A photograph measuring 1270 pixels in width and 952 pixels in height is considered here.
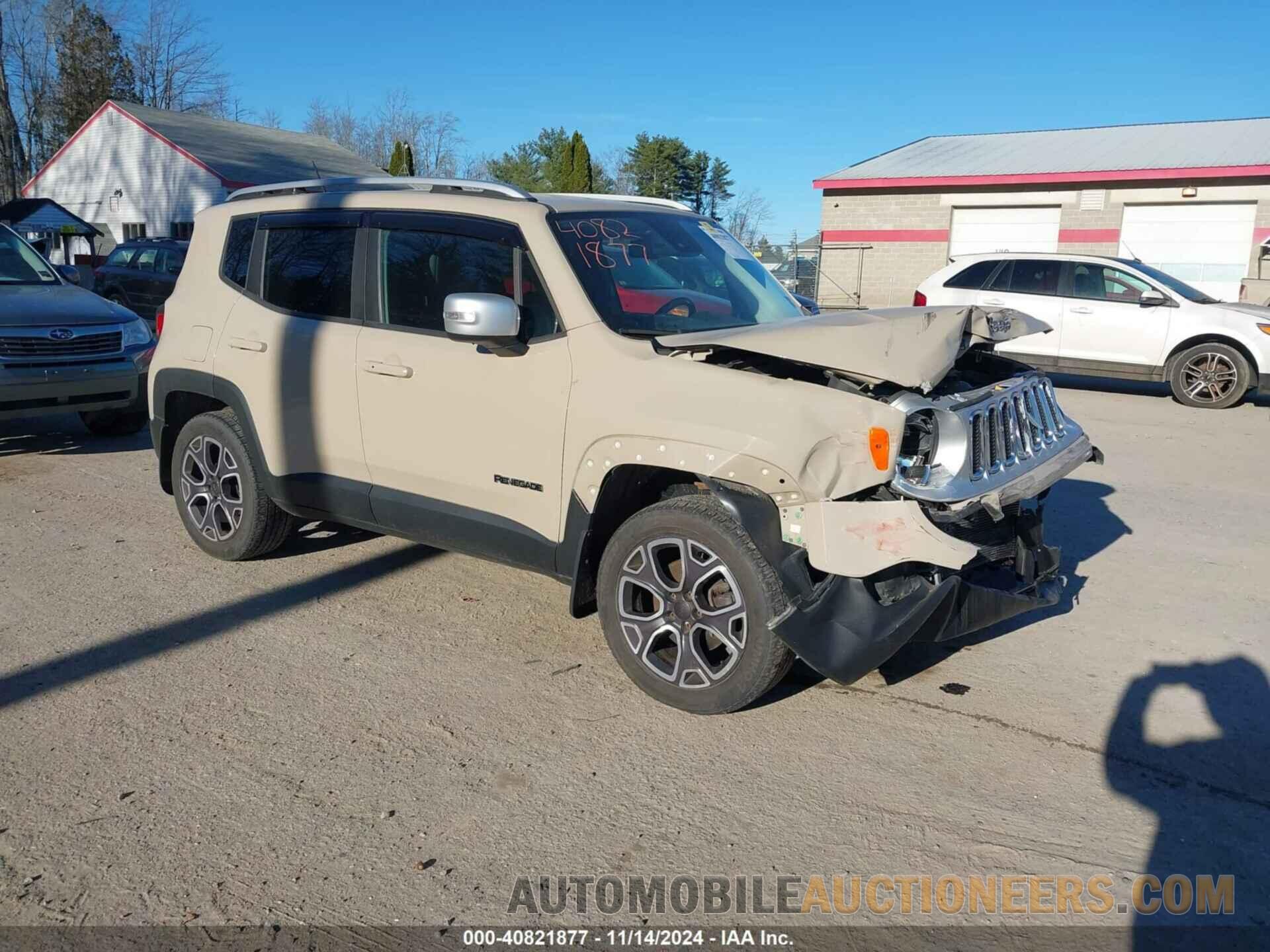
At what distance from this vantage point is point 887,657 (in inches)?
143

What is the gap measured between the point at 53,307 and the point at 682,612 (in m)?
6.70

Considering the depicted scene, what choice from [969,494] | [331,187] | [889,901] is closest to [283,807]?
[889,901]

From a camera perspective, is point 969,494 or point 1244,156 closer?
point 969,494

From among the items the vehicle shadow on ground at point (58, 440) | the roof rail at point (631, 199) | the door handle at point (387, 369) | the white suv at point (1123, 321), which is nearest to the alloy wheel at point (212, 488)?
the door handle at point (387, 369)

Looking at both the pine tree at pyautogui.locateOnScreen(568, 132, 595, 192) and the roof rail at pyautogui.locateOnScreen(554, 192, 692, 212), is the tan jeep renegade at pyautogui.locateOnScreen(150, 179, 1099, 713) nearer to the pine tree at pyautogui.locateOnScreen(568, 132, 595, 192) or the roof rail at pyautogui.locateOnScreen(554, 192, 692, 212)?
the roof rail at pyautogui.locateOnScreen(554, 192, 692, 212)

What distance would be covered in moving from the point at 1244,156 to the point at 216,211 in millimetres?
24977

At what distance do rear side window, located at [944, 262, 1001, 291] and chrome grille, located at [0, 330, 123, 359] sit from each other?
10.2 metres

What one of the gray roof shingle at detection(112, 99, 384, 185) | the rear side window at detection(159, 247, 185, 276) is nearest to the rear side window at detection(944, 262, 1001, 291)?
the rear side window at detection(159, 247, 185, 276)

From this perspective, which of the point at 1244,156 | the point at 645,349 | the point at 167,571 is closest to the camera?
the point at 645,349

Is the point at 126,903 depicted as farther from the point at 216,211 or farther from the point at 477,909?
the point at 216,211

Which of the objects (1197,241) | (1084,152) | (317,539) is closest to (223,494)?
→ (317,539)

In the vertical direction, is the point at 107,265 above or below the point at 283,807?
above

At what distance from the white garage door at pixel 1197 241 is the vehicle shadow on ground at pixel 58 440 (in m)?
22.9

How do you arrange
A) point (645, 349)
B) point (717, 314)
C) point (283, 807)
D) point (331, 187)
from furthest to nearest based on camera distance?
point (331, 187) → point (717, 314) → point (645, 349) → point (283, 807)
